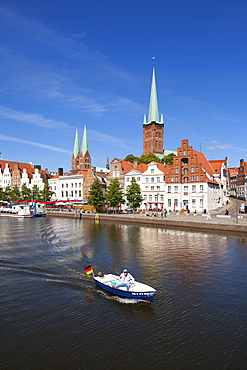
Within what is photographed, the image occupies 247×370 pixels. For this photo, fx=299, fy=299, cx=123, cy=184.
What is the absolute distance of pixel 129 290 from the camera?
21703 millimetres

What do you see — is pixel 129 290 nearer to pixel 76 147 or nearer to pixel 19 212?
pixel 19 212

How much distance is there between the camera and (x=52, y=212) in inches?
3770

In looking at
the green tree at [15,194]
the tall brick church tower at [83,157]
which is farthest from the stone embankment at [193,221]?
the tall brick church tower at [83,157]

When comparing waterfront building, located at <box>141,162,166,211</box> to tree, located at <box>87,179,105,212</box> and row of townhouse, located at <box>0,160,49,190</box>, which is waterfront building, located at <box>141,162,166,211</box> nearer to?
tree, located at <box>87,179,105,212</box>

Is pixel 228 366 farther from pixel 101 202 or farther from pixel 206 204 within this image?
pixel 101 202

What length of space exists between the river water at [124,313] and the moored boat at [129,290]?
1.78ft

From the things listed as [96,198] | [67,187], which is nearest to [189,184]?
[96,198]

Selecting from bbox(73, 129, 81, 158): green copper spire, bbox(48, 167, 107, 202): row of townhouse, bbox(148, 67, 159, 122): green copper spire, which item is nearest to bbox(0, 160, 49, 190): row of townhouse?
bbox(48, 167, 107, 202): row of townhouse

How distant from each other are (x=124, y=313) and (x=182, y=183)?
67752 millimetres

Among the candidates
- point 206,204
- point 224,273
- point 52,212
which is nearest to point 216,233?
point 224,273

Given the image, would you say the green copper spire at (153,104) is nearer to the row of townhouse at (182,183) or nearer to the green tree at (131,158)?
the green tree at (131,158)

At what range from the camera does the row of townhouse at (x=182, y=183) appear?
268ft

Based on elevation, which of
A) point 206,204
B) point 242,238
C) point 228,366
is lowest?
point 228,366

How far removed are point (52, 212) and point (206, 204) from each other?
1882 inches
